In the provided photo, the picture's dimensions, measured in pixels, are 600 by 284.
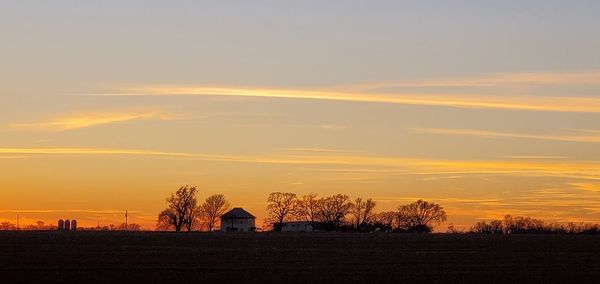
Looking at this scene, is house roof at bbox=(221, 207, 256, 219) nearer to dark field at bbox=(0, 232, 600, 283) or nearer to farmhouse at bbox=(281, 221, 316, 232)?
farmhouse at bbox=(281, 221, 316, 232)

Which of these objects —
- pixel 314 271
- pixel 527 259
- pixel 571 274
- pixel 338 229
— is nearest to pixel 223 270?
pixel 314 271

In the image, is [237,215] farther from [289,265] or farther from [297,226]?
[289,265]

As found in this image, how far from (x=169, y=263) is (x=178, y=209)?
13678 centimetres

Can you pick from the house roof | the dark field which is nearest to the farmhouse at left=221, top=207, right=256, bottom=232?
the house roof

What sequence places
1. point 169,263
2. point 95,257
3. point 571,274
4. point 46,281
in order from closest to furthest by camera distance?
1. point 46,281
2. point 571,274
3. point 169,263
4. point 95,257

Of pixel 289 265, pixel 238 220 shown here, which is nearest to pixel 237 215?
pixel 238 220

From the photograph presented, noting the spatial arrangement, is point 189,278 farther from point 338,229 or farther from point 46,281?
point 338,229

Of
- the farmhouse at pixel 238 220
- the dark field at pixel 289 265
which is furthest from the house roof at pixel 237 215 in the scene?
the dark field at pixel 289 265

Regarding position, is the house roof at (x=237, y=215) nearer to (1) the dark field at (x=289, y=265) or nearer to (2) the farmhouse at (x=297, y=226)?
(2) the farmhouse at (x=297, y=226)

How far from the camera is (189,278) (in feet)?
143

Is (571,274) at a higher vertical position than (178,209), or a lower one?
lower

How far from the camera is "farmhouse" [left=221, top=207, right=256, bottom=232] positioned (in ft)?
620

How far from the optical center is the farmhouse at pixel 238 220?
18912 centimetres

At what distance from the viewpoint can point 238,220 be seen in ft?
632
